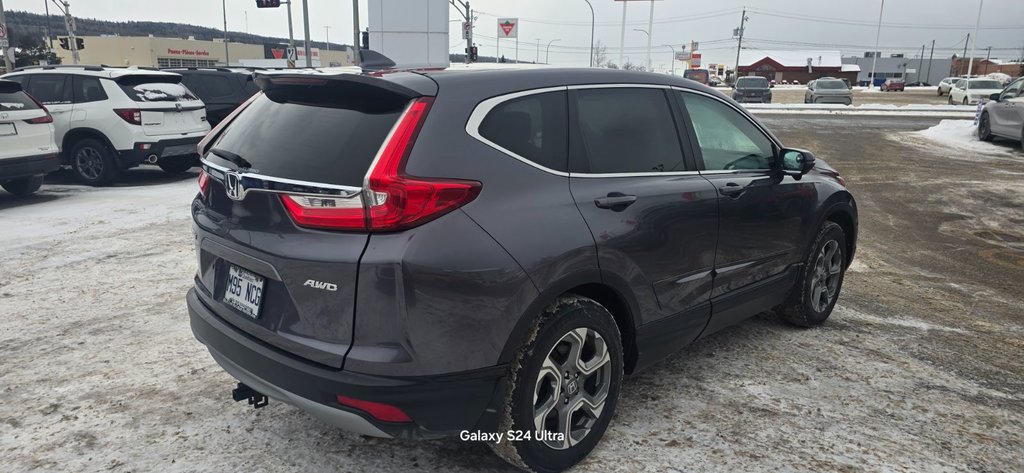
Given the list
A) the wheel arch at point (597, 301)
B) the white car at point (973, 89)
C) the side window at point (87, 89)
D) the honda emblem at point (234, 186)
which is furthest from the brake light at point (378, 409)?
the white car at point (973, 89)

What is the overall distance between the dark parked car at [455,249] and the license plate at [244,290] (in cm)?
1

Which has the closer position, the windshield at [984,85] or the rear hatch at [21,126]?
the rear hatch at [21,126]

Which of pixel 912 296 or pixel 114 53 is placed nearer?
pixel 912 296

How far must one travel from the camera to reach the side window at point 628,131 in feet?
9.96

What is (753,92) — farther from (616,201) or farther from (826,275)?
(616,201)

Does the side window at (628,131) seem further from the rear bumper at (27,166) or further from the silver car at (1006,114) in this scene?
the silver car at (1006,114)

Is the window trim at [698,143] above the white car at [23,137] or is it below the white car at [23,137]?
above

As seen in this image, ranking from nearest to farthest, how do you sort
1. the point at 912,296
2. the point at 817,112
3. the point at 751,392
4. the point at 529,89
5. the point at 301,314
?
the point at 301,314, the point at 529,89, the point at 751,392, the point at 912,296, the point at 817,112

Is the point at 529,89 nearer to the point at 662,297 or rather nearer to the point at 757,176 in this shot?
the point at 662,297

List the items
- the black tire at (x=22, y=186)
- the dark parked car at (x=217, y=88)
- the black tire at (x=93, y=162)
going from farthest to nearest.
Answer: the dark parked car at (x=217, y=88) < the black tire at (x=93, y=162) < the black tire at (x=22, y=186)

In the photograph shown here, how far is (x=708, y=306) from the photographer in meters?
3.56

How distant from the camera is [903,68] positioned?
101000mm

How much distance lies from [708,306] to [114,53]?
8913cm

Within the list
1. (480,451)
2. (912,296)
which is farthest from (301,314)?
(912,296)
